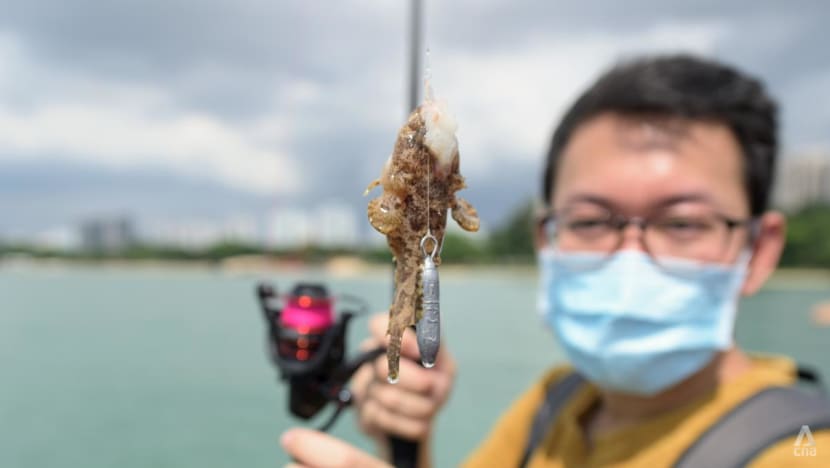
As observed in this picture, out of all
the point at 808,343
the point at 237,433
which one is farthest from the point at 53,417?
the point at 808,343

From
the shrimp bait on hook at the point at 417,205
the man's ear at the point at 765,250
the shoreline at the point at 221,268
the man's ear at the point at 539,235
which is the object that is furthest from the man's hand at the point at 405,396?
the shoreline at the point at 221,268

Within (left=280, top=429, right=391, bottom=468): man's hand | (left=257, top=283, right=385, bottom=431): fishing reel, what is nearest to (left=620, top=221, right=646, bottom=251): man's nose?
(left=257, top=283, right=385, bottom=431): fishing reel

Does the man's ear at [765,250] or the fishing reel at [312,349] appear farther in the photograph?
the man's ear at [765,250]

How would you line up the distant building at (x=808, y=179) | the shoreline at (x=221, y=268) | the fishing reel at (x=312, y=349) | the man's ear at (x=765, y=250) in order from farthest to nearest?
the distant building at (x=808, y=179)
the shoreline at (x=221, y=268)
the man's ear at (x=765, y=250)
the fishing reel at (x=312, y=349)

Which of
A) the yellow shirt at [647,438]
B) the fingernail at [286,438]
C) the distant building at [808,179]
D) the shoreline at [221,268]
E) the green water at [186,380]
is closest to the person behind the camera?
the yellow shirt at [647,438]

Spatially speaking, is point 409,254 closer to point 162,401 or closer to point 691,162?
point 691,162

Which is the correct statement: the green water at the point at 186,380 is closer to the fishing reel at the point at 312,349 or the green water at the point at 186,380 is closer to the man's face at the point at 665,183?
the fishing reel at the point at 312,349
